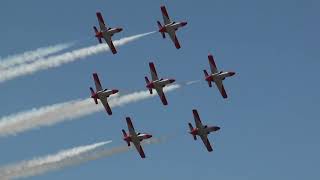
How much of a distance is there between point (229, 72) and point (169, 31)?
1638 centimetres

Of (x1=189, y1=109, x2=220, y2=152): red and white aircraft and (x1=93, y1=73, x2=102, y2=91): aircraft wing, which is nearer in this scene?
(x1=93, y1=73, x2=102, y2=91): aircraft wing

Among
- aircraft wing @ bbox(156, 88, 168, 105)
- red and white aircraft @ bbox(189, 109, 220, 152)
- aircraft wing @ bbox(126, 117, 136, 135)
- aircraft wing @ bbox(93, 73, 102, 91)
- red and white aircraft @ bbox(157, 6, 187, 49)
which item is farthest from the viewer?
red and white aircraft @ bbox(189, 109, 220, 152)

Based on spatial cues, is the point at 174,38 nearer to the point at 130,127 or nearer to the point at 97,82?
the point at 97,82

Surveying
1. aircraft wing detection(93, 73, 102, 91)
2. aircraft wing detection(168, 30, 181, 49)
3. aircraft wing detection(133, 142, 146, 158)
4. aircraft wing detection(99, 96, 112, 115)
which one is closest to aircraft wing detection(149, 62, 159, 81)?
aircraft wing detection(168, 30, 181, 49)

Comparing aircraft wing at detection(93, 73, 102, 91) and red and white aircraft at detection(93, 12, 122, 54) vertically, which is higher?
red and white aircraft at detection(93, 12, 122, 54)

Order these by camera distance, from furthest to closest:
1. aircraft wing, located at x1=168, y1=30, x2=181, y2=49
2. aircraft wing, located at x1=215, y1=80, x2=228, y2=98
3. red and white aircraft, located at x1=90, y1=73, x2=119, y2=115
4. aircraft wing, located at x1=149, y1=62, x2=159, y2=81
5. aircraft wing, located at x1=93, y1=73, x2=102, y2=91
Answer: aircraft wing, located at x1=215, y1=80, x2=228, y2=98, aircraft wing, located at x1=168, y1=30, x2=181, y2=49, aircraft wing, located at x1=149, y1=62, x2=159, y2=81, aircraft wing, located at x1=93, y1=73, x2=102, y2=91, red and white aircraft, located at x1=90, y1=73, x2=119, y2=115

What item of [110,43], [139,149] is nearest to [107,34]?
[110,43]

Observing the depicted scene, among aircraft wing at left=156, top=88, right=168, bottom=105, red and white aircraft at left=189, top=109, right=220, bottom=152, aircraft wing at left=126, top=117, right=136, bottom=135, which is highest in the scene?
aircraft wing at left=156, top=88, right=168, bottom=105

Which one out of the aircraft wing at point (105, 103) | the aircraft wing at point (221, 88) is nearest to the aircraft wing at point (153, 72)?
the aircraft wing at point (105, 103)

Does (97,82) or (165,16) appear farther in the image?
(165,16)

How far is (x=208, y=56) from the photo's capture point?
198 meters

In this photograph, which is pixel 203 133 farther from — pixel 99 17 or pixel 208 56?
pixel 99 17

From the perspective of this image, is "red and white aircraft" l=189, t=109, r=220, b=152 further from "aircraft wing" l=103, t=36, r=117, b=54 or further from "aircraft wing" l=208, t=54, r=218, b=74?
"aircraft wing" l=103, t=36, r=117, b=54

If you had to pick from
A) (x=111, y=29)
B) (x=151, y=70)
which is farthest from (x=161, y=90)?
(x=111, y=29)
